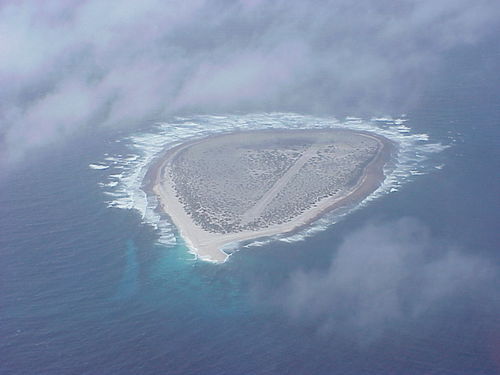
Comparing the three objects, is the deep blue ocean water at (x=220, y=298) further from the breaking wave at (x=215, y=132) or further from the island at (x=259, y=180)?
the island at (x=259, y=180)

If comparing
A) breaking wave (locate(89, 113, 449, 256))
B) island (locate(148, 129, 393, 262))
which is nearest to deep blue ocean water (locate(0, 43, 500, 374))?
breaking wave (locate(89, 113, 449, 256))

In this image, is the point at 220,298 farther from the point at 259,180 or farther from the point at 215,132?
the point at 215,132

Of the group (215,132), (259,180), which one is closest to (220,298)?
(259,180)

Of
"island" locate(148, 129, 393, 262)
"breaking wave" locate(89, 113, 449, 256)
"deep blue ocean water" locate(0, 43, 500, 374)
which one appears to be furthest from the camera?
"breaking wave" locate(89, 113, 449, 256)

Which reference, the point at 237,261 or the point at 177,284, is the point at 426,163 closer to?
the point at 237,261

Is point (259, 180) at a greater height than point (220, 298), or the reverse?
point (259, 180)

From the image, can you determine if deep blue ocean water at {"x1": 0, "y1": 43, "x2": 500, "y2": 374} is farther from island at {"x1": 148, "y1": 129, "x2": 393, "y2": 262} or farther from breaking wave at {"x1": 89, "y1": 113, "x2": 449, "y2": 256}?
island at {"x1": 148, "y1": 129, "x2": 393, "y2": 262}
